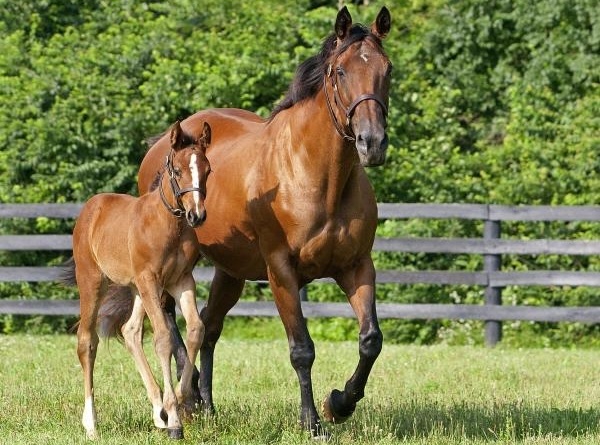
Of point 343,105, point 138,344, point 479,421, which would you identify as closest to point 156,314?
point 138,344

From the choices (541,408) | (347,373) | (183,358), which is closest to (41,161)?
(347,373)

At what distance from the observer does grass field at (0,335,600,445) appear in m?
7.29

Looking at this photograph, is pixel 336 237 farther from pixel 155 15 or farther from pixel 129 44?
pixel 155 15

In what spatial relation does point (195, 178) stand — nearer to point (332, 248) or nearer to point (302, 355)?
point (332, 248)

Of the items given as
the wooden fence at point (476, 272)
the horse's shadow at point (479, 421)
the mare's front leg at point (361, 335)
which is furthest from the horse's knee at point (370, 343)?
the wooden fence at point (476, 272)

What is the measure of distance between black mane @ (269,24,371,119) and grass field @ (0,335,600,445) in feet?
6.52

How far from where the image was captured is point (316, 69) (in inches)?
291

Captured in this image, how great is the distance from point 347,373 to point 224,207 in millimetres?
3019

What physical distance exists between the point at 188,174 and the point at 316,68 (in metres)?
1.02

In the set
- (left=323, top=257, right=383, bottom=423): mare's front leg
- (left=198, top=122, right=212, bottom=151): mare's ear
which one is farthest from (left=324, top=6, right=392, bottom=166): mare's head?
(left=323, top=257, right=383, bottom=423): mare's front leg

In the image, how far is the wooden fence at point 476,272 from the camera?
43.5 ft

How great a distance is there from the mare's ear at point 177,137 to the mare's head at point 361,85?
88cm

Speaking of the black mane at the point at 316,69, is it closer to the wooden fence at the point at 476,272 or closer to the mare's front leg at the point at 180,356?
the mare's front leg at the point at 180,356

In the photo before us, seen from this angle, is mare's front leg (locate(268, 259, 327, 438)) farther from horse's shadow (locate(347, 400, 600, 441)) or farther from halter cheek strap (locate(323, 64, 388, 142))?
halter cheek strap (locate(323, 64, 388, 142))
